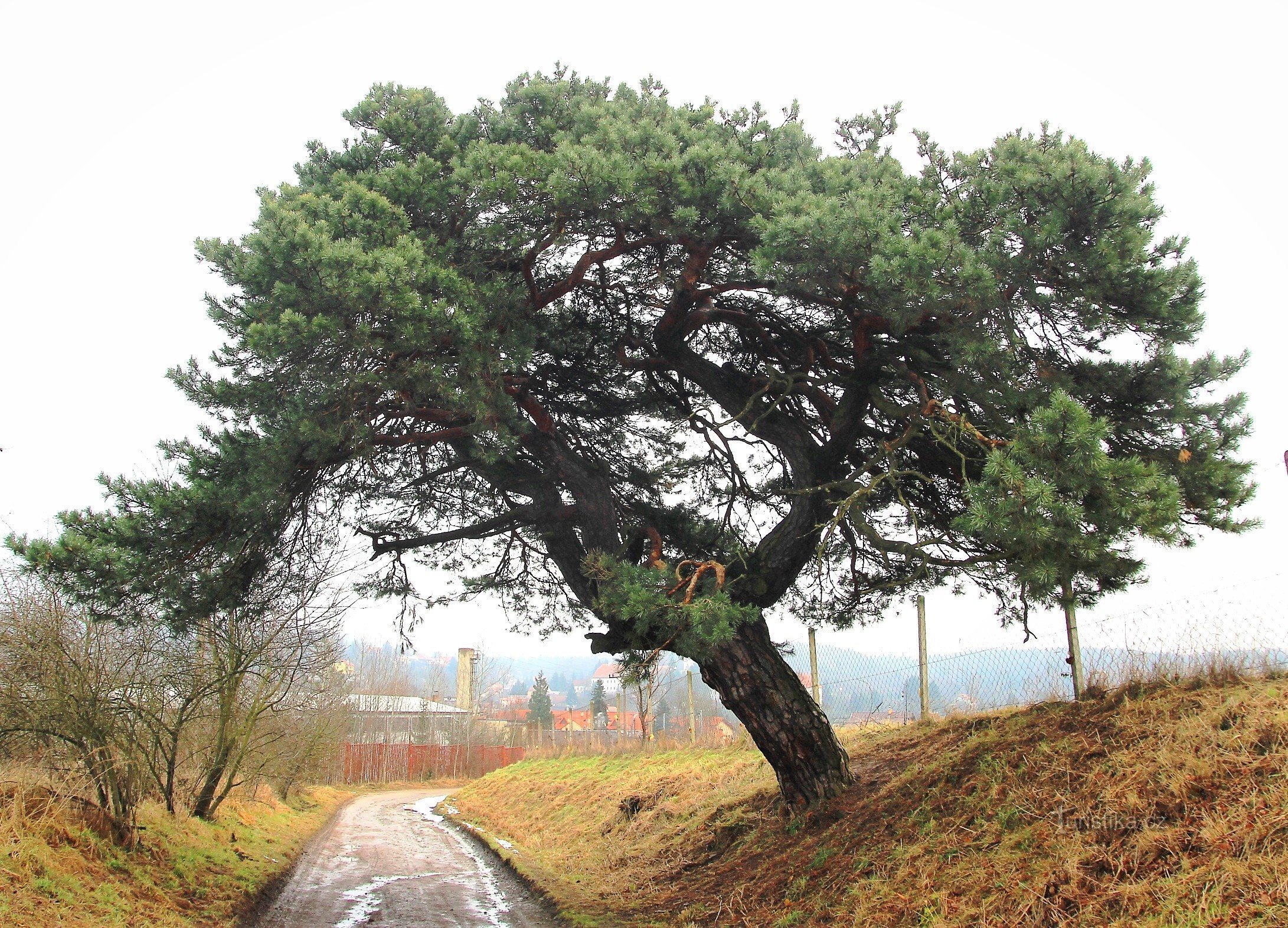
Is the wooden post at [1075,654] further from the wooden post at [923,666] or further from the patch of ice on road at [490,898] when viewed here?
the patch of ice on road at [490,898]

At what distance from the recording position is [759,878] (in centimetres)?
700

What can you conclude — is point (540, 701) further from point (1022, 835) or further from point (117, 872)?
point (1022, 835)

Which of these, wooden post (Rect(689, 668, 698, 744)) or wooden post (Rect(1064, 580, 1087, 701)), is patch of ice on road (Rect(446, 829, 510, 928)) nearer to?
wooden post (Rect(689, 668, 698, 744))

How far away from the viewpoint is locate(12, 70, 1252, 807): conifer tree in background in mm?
5496

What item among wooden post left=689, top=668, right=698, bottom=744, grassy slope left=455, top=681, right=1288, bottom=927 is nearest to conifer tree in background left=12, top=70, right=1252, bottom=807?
grassy slope left=455, top=681, right=1288, bottom=927

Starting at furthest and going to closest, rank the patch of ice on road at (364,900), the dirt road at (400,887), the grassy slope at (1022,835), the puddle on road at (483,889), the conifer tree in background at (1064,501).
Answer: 1. the puddle on road at (483,889)
2. the dirt road at (400,887)
3. the patch of ice on road at (364,900)
4. the conifer tree in background at (1064,501)
5. the grassy slope at (1022,835)

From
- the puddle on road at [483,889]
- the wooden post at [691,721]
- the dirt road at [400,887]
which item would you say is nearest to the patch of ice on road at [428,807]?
the dirt road at [400,887]

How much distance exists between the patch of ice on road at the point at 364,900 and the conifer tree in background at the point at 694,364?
348cm

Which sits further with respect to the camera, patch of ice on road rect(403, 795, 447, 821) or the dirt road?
patch of ice on road rect(403, 795, 447, 821)

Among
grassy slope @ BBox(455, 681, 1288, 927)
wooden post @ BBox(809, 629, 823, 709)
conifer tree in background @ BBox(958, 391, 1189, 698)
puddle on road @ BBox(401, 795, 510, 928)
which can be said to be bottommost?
puddle on road @ BBox(401, 795, 510, 928)

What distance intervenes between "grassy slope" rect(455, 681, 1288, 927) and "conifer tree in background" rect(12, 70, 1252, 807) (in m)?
1.00

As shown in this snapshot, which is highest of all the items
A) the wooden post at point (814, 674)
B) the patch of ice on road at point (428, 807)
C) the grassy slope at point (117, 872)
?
the wooden post at point (814, 674)

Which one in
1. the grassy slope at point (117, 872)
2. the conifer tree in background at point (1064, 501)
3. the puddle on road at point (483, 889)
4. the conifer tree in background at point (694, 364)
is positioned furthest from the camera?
the puddle on road at point (483, 889)

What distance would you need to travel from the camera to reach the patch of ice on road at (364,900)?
8094mm
